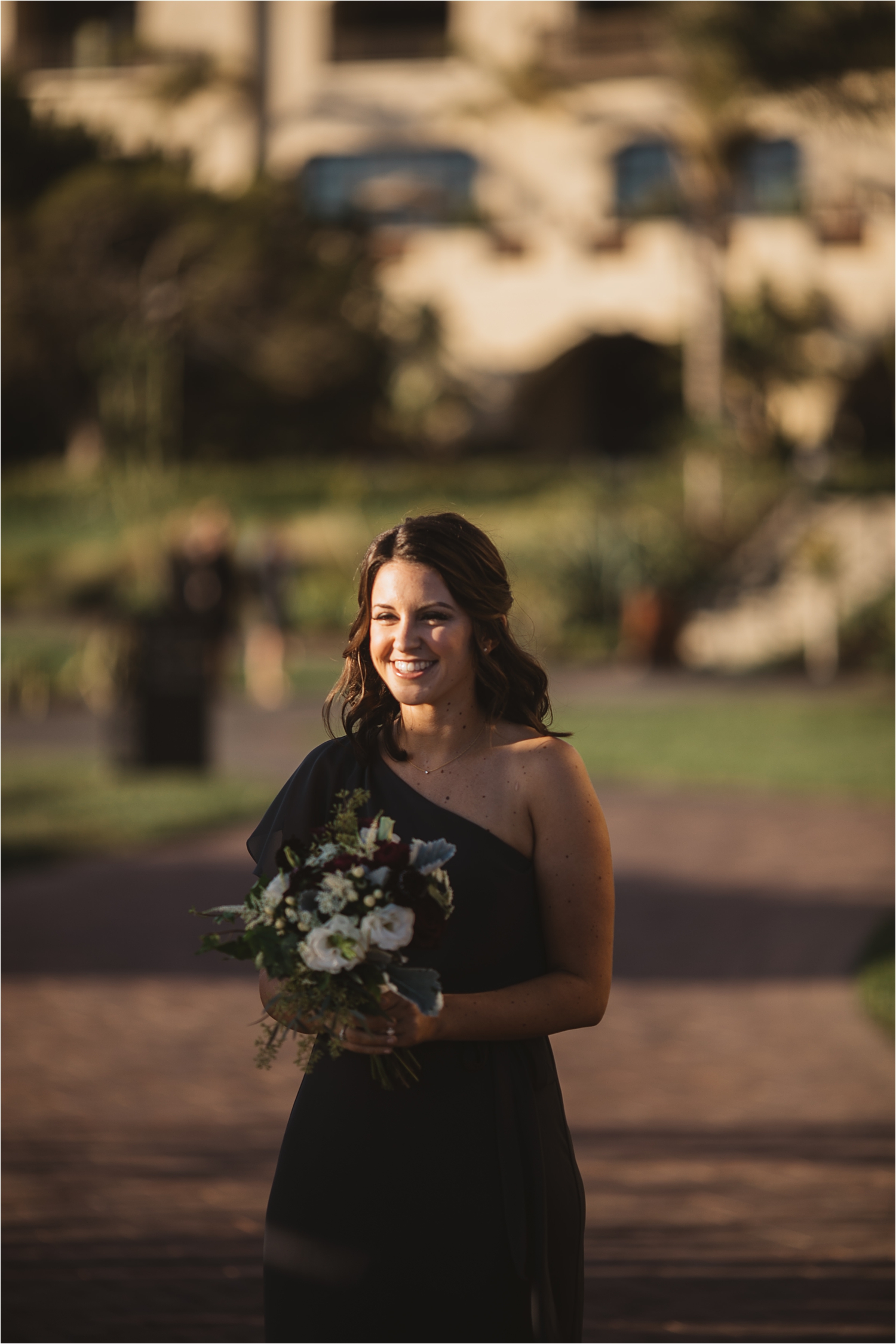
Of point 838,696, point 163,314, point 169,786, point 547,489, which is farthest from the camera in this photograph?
point 163,314

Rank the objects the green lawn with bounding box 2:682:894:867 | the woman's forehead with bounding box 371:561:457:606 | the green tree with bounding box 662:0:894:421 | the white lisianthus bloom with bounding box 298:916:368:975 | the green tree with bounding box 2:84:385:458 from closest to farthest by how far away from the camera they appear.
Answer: the white lisianthus bloom with bounding box 298:916:368:975 < the woman's forehead with bounding box 371:561:457:606 < the green lawn with bounding box 2:682:894:867 < the green tree with bounding box 662:0:894:421 < the green tree with bounding box 2:84:385:458

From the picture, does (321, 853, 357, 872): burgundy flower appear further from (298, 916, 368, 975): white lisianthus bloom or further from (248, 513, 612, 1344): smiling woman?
(248, 513, 612, 1344): smiling woman

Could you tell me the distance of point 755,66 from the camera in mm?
22016

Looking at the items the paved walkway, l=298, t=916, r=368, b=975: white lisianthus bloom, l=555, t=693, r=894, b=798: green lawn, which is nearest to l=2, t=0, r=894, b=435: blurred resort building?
l=555, t=693, r=894, b=798: green lawn

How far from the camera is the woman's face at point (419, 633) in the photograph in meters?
2.40

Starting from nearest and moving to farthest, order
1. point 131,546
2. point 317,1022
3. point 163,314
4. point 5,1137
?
1. point 317,1022
2. point 5,1137
3. point 131,546
4. point 163,314

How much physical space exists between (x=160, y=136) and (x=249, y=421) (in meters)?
7.27

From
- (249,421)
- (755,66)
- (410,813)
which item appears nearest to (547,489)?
(249,421)

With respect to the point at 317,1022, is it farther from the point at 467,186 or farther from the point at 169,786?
the point at 467,186

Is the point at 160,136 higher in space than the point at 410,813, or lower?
higher

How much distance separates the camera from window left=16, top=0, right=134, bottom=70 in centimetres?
3894

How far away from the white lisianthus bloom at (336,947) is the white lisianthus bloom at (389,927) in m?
0.01

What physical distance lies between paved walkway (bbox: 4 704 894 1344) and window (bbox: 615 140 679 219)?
3275 cm

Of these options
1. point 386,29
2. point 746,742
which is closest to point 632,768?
point 746,742
